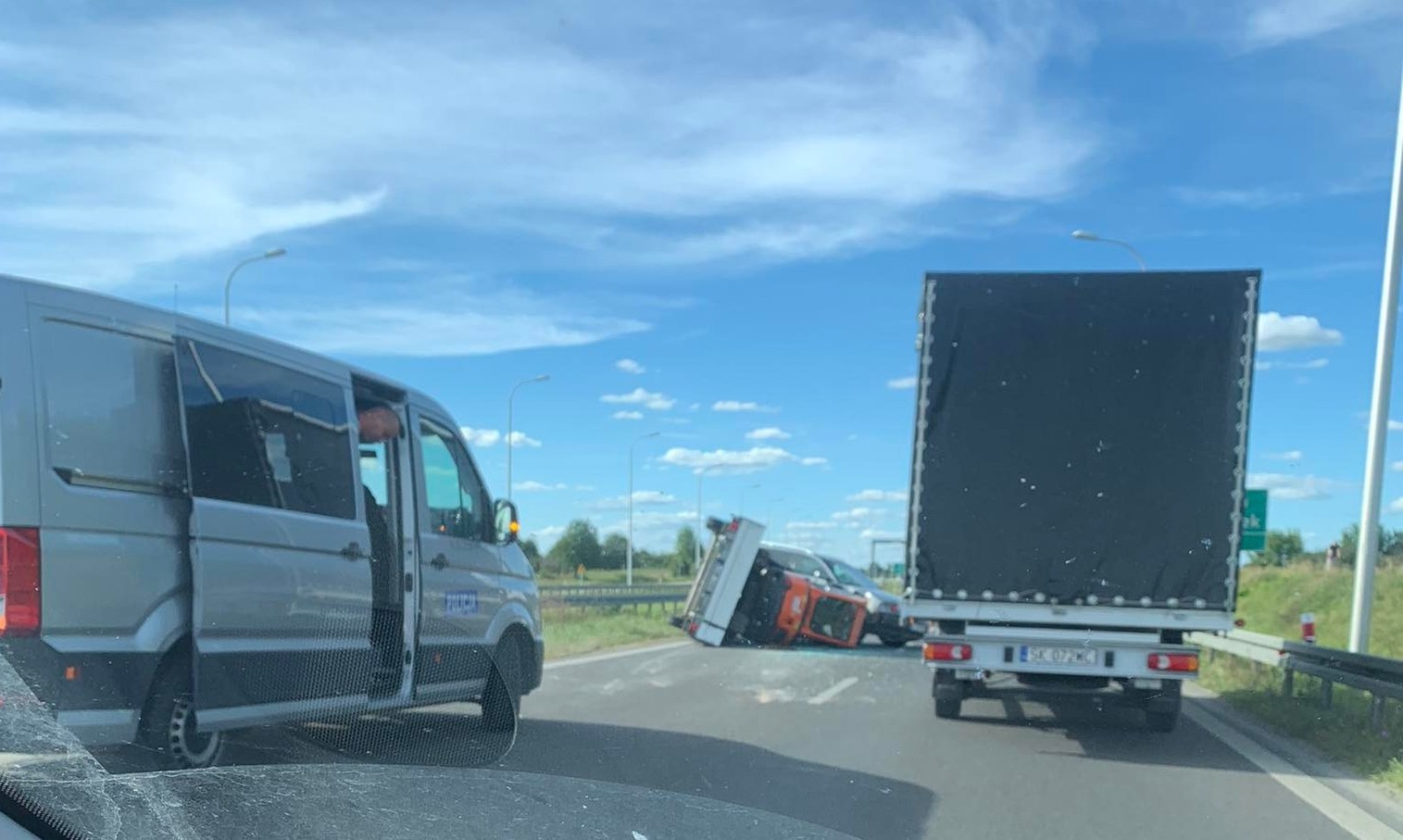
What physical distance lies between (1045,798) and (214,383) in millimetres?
5140

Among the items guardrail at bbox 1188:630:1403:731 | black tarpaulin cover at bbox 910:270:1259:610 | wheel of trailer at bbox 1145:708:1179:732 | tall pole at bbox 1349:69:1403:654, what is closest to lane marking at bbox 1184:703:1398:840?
wheel of trailer at bbox 1145:708:1179:732

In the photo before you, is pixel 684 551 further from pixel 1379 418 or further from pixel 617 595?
pixel 1379 418

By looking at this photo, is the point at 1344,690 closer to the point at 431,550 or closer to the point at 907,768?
the point at 907,768

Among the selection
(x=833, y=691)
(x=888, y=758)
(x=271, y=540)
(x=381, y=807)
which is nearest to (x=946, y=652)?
(x=888, y=758)

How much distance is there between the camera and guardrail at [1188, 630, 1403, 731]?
948 centimetres

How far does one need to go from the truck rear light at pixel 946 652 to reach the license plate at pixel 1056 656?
1.42 ft

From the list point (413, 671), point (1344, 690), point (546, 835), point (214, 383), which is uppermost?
point (214, 383)

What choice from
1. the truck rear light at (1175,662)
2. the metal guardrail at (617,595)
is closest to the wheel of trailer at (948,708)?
the truck rear light at (1175,662)

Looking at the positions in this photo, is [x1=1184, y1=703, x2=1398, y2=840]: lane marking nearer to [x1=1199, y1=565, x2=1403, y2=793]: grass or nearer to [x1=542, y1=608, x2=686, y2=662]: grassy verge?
[x1=1199, y1=565, x2=1403, y2=793]: grass

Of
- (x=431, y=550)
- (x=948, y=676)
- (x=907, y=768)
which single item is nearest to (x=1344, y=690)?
(x=948, y=676)

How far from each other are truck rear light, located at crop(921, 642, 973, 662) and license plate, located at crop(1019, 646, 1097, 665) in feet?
1.42

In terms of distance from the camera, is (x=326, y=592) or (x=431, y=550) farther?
(x=431, y=550)

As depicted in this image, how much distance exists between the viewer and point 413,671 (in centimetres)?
703

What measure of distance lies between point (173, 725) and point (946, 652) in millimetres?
6490
